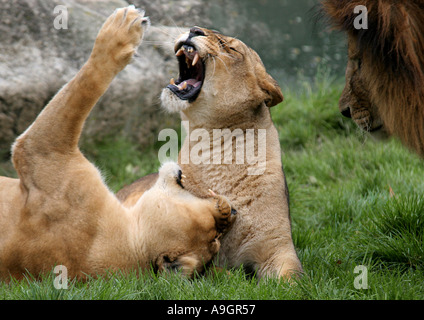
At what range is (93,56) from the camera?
3.63 meters

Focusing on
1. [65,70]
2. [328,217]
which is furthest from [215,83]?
[65,70]

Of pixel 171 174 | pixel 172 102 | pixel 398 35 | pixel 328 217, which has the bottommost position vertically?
pixel 328 217

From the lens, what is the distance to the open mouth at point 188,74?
412cm

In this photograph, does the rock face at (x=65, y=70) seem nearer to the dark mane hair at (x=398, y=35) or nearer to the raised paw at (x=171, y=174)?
the raised paw at (x=171, y=174)

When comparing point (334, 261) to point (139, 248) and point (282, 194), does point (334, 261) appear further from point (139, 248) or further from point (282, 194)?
point (139, 248)

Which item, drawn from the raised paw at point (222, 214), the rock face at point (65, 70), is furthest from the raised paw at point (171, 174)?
the rock face at point (65, 70)

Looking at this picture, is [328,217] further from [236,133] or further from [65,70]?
[65,70]

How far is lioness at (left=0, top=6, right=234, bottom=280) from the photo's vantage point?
3.45 meters

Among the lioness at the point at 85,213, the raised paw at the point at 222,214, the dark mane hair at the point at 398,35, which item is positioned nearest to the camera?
the dark mane hair at the point at 398,35

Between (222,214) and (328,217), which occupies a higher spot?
(222,214)

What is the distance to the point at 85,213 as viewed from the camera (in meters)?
3.47

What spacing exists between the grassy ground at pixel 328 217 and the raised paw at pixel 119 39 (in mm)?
1248

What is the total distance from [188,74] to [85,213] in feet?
4.34

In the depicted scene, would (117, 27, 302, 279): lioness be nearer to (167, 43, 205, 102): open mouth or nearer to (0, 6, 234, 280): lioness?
(167, 43, 205, 102): open mouth
